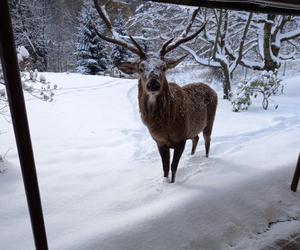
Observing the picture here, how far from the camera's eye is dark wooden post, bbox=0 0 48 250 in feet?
4.65

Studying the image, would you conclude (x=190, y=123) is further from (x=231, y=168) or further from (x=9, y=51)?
(x=9, y=51)

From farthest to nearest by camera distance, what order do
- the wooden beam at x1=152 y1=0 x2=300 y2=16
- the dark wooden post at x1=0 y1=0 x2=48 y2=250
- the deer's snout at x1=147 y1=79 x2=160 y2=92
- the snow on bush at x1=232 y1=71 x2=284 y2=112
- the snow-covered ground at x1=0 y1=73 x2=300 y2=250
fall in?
the snow on bush at x1=232 y1=71 x2=284 y2=112, the deer's snout at x1=147 y1=79 x2=160 y2=92, the snow-covered ground at x1=0 y1=73 x2=300 y2=250, the wooden beam at x1=152 y1=0 x2=300 y2=16, the dark wooden post at x1=0 y1=0 x2=48 y2=250

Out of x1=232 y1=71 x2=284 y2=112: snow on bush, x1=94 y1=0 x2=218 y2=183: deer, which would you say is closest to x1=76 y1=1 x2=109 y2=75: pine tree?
x1=232 y1=71 x2=284 y2=112: snow on bush

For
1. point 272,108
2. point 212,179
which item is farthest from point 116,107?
point 212,179

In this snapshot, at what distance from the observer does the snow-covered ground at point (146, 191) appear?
7.60 ft

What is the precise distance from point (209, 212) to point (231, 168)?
1.31m

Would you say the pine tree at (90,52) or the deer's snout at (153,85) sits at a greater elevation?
the deer's snout at (153,85)

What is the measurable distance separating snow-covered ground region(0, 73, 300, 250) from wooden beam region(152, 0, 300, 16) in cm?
155

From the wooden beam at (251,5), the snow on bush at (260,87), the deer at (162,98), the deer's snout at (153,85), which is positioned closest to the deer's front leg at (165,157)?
the deer at (162,98)

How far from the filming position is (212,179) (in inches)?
135

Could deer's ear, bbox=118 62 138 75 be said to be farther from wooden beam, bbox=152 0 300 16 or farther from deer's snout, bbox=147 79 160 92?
wooden beam, bbox=152 0 300 16

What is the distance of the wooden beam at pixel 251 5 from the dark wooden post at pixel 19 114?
87 centimetres

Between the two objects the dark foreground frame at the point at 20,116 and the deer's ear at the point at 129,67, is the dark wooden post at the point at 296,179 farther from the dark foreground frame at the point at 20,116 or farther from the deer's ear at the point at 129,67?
the deer's ear at the point at 129,67

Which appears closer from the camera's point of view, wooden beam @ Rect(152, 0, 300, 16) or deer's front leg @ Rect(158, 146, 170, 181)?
wooden beam @ Rect(152, 0, 300, 16)
